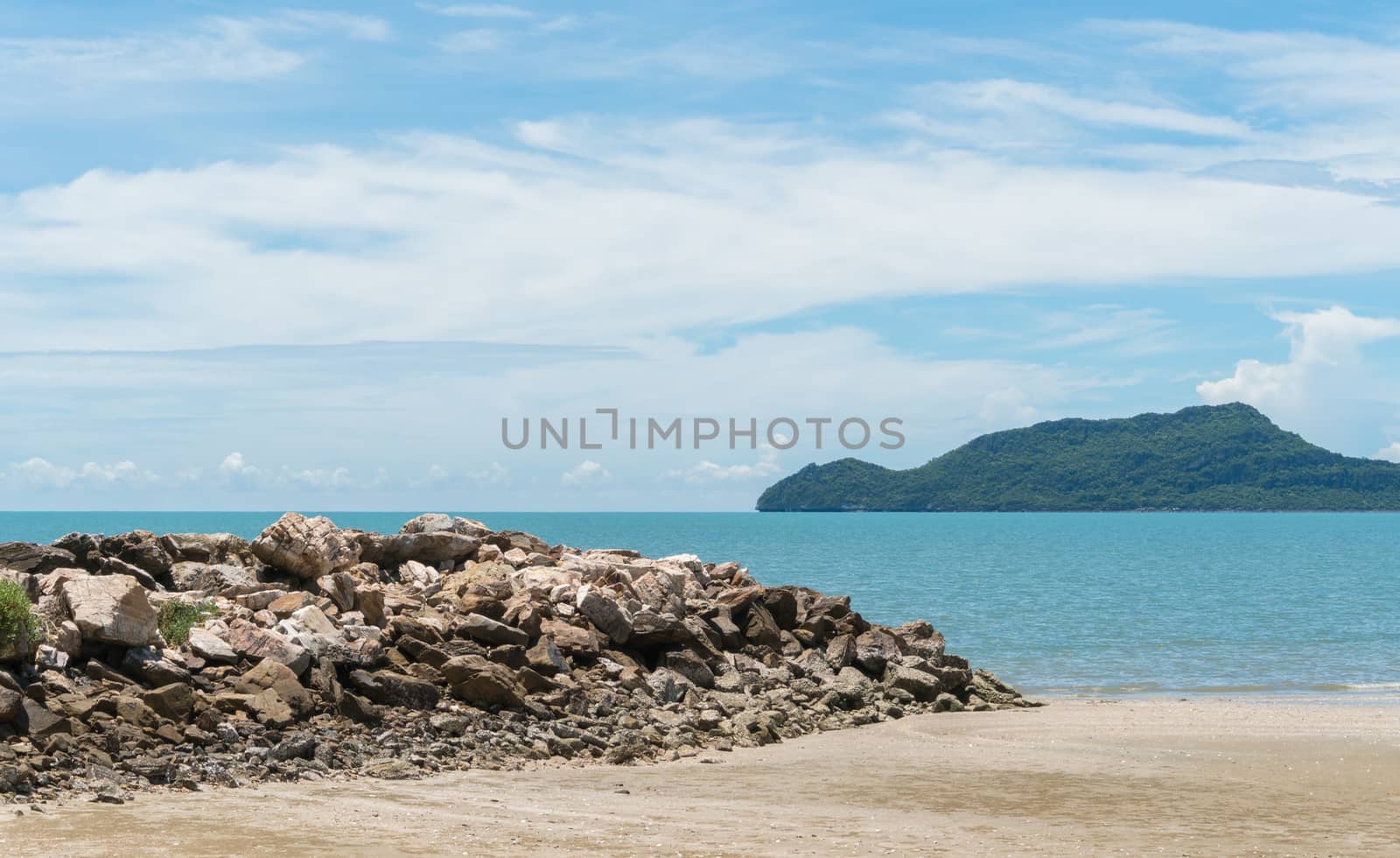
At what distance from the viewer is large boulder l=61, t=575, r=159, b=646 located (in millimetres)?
18031

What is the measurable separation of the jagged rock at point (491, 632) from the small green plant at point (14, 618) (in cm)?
625

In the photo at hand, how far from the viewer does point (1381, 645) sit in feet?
136

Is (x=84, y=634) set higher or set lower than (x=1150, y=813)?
higher

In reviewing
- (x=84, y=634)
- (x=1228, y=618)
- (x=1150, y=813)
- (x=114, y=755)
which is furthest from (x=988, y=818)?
(x=1228, y=618)

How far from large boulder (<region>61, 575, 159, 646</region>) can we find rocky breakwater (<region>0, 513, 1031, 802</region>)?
3 centimetres

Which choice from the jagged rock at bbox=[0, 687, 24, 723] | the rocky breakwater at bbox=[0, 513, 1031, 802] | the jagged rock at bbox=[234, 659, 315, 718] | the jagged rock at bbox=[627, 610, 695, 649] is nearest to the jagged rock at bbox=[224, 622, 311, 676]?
the rocky breakwater at bbox=[0, 513, 1031, 802]

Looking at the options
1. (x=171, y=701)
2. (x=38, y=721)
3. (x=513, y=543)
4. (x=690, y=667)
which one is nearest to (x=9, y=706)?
(x=38, y=721)

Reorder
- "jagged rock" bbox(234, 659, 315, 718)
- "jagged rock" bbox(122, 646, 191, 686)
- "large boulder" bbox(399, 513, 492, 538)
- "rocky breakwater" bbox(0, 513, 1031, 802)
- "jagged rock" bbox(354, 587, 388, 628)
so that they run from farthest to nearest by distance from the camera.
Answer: "large boulder" bbox(399, 513, 492, 538), "jagged rock" bbox(354, 587, 388, 628), "jagged rock" bbox(234, 659, 315, 718), "jagged rock" bbox(122, 646, 191, 686), "rocky breakwater" bbox(0, 513, 1031, 802)

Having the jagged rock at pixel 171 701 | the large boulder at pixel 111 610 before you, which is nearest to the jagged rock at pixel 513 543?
the large boulder at pixel 111 610

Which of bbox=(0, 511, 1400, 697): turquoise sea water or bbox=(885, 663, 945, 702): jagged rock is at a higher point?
bbox=(885, 663, 945, 702): jagged rock

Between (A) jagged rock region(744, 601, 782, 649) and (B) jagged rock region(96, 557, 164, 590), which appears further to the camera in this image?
(A) jagged rock region(744, 601, 782, 649)

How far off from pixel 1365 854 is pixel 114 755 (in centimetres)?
1326

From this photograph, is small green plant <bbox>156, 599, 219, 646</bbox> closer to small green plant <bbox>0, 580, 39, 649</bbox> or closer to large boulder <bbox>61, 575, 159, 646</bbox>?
large boulder <bbox>61, 575, 159, 646</bbox>

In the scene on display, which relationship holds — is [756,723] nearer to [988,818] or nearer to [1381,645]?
[988,818]
